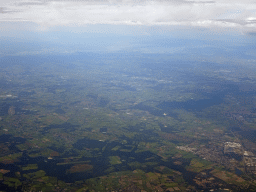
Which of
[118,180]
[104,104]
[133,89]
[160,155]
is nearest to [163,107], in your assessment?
[104,104]

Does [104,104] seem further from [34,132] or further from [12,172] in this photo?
[12,172]

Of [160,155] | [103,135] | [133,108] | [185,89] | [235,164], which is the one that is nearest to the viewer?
[235,164]

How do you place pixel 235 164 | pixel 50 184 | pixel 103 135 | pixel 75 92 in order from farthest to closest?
pixel 75 92
pixel 103 135
pixel 235 164
pixel 50 184

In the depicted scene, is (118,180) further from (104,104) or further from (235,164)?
(104,104)

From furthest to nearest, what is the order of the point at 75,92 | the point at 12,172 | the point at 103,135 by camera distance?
the point at 75,92 → the point at 103,135 → the point at 12,172

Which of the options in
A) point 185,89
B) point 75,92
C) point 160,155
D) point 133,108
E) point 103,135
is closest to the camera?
point 160,155

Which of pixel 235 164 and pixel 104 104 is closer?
pixel 235 164

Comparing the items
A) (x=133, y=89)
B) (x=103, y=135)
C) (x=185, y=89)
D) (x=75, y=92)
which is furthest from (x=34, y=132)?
(x=185, y=89)

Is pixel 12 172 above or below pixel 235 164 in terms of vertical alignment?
above

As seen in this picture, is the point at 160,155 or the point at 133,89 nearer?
the point at 160,155
